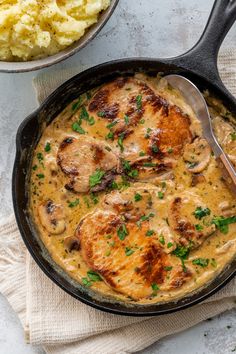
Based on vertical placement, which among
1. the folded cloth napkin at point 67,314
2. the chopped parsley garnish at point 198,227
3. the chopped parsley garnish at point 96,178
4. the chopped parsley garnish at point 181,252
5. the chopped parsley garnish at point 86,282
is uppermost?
the chopped parsley garnish at point 96,178

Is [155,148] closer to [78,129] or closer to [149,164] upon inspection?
[149,164]

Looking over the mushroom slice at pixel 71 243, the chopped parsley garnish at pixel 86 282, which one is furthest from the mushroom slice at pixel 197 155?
the chopped parsley garnish at pixel 86 282

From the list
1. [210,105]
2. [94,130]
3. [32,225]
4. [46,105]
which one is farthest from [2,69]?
[210,105]

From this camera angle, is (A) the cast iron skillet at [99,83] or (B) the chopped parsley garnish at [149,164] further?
(B) the chopped parsley garnish at [149,164]

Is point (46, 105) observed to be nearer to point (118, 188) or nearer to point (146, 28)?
point (118, 188)

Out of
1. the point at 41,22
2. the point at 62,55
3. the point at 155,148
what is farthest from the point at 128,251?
the point at 41,22

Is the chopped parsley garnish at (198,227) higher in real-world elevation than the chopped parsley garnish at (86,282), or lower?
higher

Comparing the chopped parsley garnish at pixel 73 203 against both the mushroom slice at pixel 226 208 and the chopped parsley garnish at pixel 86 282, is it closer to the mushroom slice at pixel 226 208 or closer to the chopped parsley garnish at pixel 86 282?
the chopped parsley garnish at pixel 86 282
